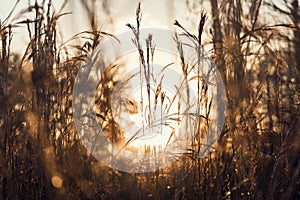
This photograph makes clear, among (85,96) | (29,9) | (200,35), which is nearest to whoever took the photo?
(200,35)

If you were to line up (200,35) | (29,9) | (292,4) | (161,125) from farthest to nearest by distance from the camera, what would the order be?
1. (292,4)
2. (161,125)
3. (29,9)
4. (200,35)

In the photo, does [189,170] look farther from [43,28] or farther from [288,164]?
[43,28]

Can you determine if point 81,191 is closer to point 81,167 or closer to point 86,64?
point 81,167

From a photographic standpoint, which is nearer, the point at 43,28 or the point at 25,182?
the point at 25,182

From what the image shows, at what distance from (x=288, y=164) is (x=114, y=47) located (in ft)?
3.27

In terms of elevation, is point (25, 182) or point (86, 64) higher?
point (86, 64)

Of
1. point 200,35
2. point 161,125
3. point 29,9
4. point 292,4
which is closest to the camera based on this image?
point 200,35

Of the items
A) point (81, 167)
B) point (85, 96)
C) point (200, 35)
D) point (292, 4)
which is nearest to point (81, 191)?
point (81, 167)

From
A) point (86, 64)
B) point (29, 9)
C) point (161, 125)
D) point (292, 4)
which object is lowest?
point (161, 125)

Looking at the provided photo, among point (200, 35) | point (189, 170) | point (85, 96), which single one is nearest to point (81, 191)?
point (189, 170)

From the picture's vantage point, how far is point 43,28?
6.43ft

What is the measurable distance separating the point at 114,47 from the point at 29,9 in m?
0.56

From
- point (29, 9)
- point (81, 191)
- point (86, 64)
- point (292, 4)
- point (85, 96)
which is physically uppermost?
point (292, 4)

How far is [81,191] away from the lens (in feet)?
5.89
